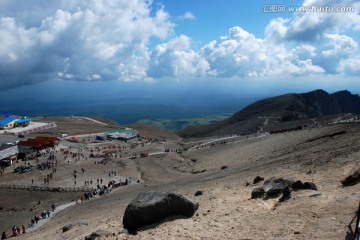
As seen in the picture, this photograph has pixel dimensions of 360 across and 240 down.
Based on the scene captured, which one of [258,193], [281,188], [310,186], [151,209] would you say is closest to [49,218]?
[151,209]

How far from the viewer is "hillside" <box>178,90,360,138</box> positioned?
126 metres

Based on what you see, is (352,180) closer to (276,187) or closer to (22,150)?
(276,187)

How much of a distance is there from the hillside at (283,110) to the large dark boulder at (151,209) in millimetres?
96491

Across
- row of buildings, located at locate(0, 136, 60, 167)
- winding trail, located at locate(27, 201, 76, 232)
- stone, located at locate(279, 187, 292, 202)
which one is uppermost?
row of buildings, located at locate(0, 136, 60, 167)

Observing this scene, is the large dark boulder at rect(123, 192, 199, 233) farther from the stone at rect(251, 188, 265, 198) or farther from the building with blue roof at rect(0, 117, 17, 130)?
the building with blue roof at rect(0, 117, 17, 130)

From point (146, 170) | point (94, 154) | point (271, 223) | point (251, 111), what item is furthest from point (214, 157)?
point (251, 111)

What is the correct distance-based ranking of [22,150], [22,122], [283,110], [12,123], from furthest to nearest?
[283,110]
[22,122]
[12,123]
[22,150]

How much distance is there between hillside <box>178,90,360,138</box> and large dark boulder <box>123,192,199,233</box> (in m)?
96.5

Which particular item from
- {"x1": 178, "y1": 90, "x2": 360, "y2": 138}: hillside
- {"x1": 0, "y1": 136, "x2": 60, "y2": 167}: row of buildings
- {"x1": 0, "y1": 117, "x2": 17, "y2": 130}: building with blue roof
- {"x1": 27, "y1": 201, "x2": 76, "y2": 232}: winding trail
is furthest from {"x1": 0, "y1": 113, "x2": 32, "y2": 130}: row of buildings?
{"x1": 27, "y1": 201, "x2": 76, "y2": 232}: winding trail

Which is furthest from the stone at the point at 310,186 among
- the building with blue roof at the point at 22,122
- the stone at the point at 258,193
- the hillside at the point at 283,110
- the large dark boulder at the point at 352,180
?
the building with blue roof at the point at 22,122

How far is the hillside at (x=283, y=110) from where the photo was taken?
12602 centimetres

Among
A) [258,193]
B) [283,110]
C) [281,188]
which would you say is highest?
[283,110]

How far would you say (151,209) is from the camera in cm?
1611

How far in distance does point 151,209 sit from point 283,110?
12886 centimetres
